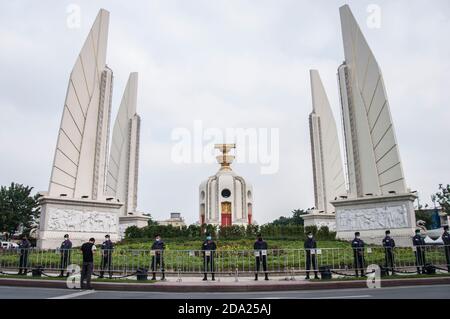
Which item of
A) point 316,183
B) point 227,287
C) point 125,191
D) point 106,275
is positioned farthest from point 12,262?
point 316,183

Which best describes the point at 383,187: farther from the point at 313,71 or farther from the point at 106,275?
the point at 313,71

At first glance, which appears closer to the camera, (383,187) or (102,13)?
(383,187)

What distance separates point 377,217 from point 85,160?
57.3ft

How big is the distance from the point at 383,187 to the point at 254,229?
30.4 feet

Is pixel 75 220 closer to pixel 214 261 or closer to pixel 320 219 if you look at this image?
pixel 214 261

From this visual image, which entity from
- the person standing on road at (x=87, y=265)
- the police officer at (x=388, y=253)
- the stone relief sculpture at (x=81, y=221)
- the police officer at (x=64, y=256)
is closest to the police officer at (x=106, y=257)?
the police officer at (x=64, y=256)

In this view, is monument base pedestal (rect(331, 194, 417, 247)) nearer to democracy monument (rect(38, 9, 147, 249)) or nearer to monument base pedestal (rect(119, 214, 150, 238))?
democracy monument (rect(38, 9, 147, 249))

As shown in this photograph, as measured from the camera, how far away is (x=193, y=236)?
81.0ft

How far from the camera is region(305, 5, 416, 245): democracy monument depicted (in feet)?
63.2

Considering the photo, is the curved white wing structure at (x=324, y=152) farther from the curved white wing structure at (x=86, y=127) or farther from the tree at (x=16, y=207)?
the tree at (x=16, y=207)

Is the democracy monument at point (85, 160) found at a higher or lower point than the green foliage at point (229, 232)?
higher

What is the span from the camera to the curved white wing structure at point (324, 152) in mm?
33219

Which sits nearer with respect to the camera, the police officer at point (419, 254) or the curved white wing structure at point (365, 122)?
the police officer at point (419, 254)

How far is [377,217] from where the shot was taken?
19.8 m
